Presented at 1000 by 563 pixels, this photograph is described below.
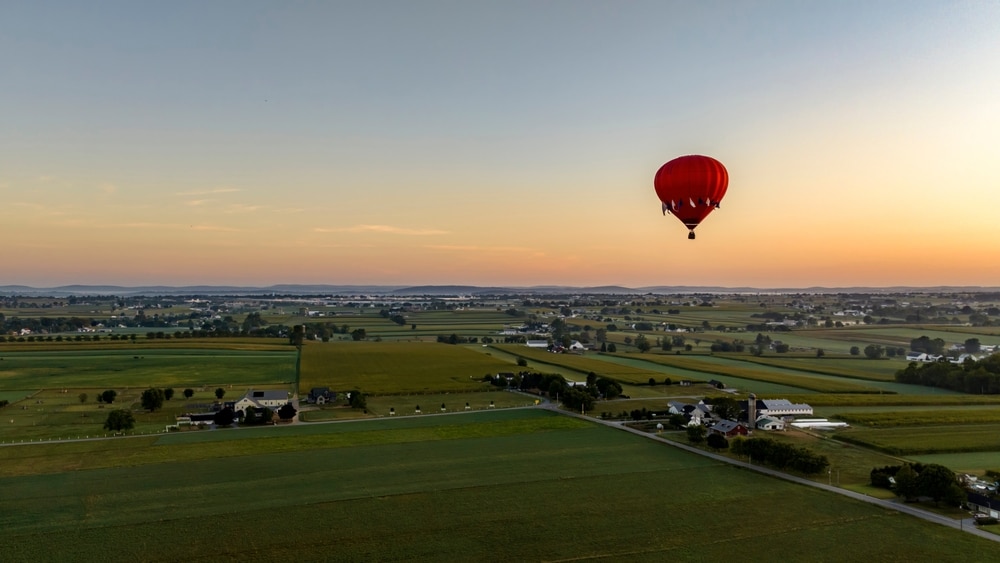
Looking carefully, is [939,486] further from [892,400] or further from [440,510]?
[892,400]

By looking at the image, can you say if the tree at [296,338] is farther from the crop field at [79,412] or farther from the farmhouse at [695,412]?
the farmhouse at [695,412]

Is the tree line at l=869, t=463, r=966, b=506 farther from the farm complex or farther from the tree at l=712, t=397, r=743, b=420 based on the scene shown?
the tree at l=712, t=397, r=743, b=420

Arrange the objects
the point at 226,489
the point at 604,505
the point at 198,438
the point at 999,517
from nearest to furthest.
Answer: the point at 999,517
the point at 604,505
the point at 226,489
the point at 198,438

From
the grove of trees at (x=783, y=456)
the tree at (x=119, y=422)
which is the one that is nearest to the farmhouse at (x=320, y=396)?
the tree at (x=119, y=422)

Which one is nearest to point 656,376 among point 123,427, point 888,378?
point 888,378

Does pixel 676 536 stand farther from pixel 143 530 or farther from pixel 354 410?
pixel 354 410

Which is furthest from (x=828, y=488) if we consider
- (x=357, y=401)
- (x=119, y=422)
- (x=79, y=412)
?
(x=79, y=412)

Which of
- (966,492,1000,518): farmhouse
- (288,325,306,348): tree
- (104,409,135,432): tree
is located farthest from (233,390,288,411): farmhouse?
(288,325,306,348): tree
